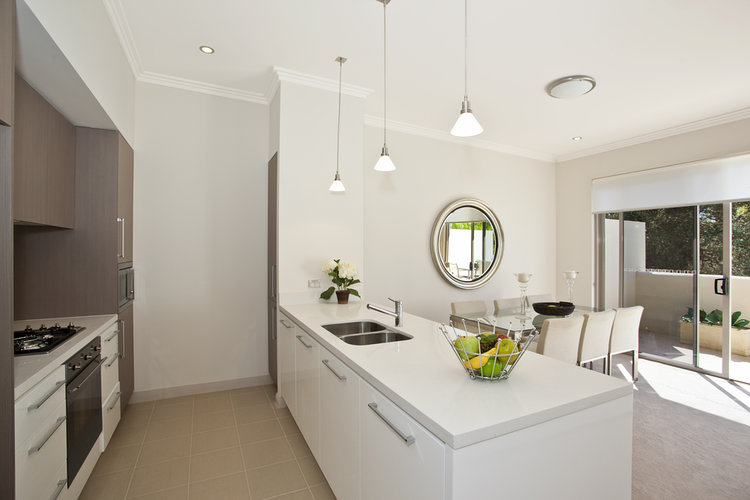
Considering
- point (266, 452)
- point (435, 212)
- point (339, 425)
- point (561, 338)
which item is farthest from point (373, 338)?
point (435, 212)

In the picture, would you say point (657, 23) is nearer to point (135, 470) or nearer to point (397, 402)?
point (397, 402)

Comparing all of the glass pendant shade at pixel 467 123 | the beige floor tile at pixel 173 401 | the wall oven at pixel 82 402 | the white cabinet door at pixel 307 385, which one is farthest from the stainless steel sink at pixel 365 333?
the beige floor tile at pixel 173 401

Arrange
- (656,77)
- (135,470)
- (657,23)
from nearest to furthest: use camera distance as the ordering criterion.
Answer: (135,470), (657,23), (656,77)

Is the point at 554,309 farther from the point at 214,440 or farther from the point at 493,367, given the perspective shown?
the point at 214,440

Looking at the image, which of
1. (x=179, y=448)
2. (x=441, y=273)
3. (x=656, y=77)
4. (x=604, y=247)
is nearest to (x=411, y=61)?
(x=656, y=77)

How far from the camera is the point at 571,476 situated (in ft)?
3.71

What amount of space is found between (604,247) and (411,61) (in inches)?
152

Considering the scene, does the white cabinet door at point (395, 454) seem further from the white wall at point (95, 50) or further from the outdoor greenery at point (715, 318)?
the outdoor greenery at point (715, 318)

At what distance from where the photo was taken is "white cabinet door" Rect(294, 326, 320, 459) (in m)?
2.03

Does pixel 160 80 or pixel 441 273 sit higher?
pixel 160 80

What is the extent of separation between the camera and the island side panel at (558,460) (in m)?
0.95

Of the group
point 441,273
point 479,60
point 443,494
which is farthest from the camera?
point 441,273

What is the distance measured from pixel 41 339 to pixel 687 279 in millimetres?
5763

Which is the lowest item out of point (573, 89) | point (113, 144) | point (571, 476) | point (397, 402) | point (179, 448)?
point (179, 448)
